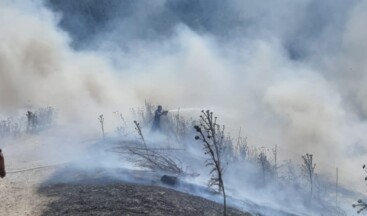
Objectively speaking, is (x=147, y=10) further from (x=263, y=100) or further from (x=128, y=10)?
(x=263, y=100)

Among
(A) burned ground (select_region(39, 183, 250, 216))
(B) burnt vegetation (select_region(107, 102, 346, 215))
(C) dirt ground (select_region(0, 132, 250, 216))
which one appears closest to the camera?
(A) burned ground (select_region(39, 183, 250, 216))

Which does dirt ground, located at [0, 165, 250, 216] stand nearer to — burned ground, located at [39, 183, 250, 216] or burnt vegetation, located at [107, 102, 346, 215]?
burned ground, located at [39, 183, 250, 216]

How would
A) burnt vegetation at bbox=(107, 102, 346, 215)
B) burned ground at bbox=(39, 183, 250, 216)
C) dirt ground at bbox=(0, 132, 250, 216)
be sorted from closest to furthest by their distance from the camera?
1. burned ground at bbox=(39, 183, 250, 216)
2. dirt ground at bbox=(0, 132, 250, 216)
3. burnt vegetation at bbox=(107, 102, 346, 215)

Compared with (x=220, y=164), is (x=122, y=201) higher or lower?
lower

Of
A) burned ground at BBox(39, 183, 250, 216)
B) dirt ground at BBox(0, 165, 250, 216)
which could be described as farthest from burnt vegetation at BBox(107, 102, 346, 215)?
dirt ground at BBox(0, 165, 250, 216)

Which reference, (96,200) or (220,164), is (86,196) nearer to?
(96,200)

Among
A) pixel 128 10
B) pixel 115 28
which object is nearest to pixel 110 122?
pixel 115 28

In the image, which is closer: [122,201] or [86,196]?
[122,201]

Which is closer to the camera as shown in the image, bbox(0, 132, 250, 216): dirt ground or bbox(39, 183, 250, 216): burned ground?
bbox(39, 183, 250, 216): burned ground

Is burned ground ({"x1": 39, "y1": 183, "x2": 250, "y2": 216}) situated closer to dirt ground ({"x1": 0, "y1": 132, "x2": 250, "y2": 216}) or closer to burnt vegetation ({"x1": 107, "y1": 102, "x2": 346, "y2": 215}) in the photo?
dirt ground ({"x1": 0, "y1": 132, "x2": 250, "y2": 216})

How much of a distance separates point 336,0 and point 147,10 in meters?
33.2

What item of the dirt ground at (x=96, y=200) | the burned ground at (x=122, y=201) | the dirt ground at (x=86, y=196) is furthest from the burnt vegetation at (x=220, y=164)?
the dirt ground at (x=96, y=200)

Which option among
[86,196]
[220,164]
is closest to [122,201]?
[86,196]

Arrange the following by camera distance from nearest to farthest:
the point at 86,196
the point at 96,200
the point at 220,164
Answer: the point at 96,200
the point at 86,196
the point at 220,164
